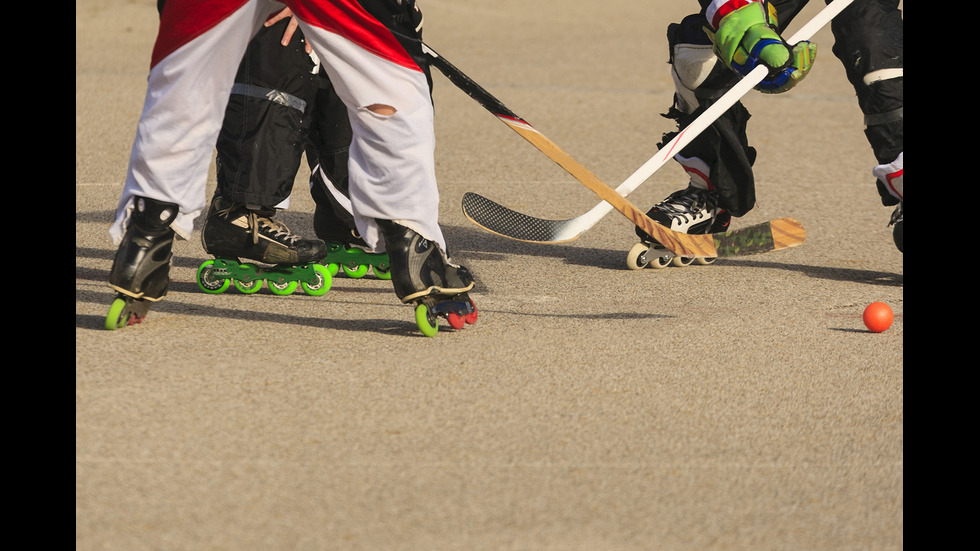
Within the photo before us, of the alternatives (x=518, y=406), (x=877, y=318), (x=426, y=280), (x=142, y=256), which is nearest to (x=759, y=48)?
(x=877, y=318)

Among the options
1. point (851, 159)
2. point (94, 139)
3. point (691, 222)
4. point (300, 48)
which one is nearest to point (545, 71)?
point (851, 159)

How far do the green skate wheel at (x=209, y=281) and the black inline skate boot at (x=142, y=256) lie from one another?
0.57m

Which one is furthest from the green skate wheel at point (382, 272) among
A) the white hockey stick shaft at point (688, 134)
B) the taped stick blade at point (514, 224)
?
the white hockey stick shaft at point (688, 134)

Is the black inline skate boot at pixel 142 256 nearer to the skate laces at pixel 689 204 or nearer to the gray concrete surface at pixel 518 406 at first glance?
the gray concrete surface at pixel 518 406

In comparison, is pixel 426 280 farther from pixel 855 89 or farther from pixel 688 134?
pixel 855 89

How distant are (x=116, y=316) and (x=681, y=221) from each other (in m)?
2.22

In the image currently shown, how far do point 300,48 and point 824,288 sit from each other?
2.02 metres

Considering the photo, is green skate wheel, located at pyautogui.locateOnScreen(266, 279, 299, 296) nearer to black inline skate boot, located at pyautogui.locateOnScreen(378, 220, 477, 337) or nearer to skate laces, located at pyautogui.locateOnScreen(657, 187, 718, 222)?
black inline skate boot, located at pyautogui.locateOnScreen(378, 220, 477, 337)

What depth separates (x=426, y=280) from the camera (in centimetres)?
350

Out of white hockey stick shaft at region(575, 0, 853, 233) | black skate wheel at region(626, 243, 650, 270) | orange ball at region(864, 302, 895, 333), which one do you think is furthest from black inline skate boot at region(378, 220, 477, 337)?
orange ball at region(864, 302, 895, 333)

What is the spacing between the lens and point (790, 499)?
251 cm

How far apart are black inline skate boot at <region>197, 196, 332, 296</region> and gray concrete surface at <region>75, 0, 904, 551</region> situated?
0.23 feet

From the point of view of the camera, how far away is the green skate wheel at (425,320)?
3.56m

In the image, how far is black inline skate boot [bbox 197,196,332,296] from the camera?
3.99m
